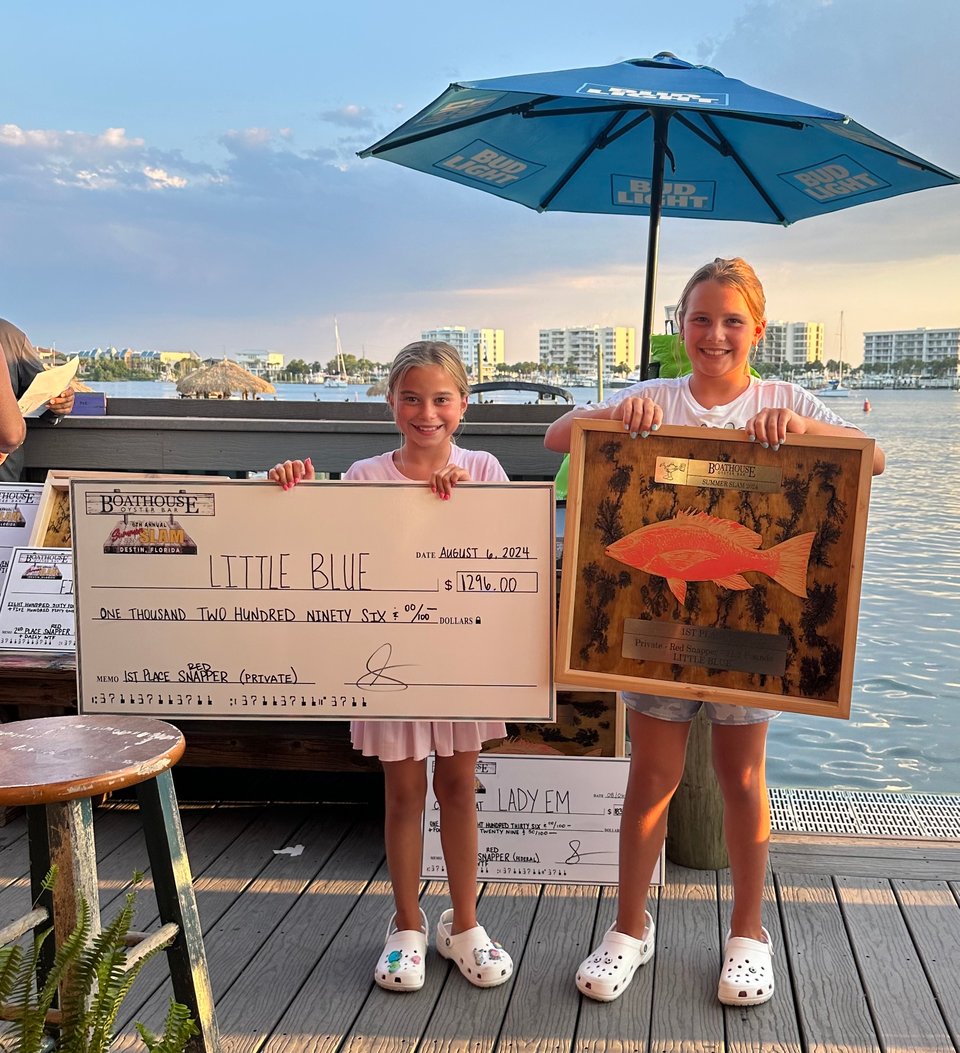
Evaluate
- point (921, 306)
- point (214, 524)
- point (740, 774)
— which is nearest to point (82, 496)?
point (214, 524)

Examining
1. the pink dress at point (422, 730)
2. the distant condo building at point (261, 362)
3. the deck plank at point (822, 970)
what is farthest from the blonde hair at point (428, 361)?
the distant condo building at point (261, 362)

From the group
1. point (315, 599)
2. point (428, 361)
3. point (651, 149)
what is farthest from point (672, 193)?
point (315, 599)

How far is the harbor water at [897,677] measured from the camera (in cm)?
518

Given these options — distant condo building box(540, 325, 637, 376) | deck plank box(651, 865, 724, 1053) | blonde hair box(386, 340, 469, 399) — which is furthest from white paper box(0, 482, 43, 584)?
distant condo building box(540, 325, 637, 376)

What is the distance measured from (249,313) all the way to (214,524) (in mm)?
41801

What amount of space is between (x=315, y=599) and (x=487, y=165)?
2379mm

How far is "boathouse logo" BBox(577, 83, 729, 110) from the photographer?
2.69 metres

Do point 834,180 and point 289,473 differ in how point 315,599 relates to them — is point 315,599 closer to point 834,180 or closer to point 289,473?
point 289,473

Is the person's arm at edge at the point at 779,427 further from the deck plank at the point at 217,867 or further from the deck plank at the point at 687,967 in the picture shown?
the deck plank at the point at 217,867

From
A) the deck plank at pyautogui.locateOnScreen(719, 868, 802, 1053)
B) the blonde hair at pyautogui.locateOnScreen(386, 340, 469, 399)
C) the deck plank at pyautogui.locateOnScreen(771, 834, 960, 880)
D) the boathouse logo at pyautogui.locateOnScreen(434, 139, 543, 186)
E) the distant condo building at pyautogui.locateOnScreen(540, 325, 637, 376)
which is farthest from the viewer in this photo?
the distant condo building at pyautogui.locateOnScreen(540, 325, 637, 376)

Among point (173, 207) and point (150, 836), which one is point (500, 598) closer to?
point (150, 836)

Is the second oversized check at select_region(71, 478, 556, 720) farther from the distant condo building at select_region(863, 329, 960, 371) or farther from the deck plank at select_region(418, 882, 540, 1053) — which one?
the distant condo building at select_region(863, 329, 960, 371)

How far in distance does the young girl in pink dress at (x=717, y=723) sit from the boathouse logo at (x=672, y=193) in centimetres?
199

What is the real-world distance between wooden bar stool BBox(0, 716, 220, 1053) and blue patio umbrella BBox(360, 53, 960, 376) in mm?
2159
